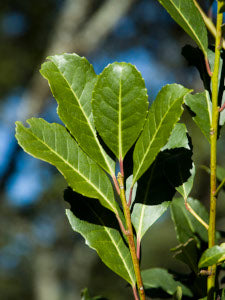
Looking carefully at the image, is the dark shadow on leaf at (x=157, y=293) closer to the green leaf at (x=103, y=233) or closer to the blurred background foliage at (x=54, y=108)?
the green leaf at (x=103, y=233)

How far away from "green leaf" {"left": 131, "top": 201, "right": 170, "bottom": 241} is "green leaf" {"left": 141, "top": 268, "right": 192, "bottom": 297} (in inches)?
6.3

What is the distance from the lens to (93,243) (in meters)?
0.47

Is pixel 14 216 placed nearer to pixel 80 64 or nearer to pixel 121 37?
pixel 121 37

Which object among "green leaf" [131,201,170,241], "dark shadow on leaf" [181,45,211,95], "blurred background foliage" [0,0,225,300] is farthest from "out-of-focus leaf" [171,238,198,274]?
"blurred background foliage" [0,0,225,300]

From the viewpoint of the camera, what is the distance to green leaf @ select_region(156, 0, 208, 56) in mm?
475

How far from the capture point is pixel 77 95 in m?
0.47

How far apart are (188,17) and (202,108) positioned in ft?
0.37

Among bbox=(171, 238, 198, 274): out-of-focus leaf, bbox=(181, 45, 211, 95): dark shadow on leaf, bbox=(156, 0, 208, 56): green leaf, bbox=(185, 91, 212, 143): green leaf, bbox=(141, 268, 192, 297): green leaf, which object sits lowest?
bbox=(141, 268, 192, 297): green leaf

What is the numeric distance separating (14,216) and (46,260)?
1035mm

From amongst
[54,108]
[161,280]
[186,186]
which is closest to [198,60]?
[186,186]

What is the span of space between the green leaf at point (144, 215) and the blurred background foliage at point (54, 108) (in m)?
3.62

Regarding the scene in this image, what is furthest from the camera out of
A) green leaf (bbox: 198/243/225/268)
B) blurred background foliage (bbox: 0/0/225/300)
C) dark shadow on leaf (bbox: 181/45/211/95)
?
blurred background foliage (bbox: 0/0/225/300)

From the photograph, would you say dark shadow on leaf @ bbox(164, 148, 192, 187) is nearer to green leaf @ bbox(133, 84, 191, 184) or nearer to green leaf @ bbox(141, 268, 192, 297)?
green leaf @ bbox(133, 84, 191, 184)

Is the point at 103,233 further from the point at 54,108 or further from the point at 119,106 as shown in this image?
the point at 54,108
